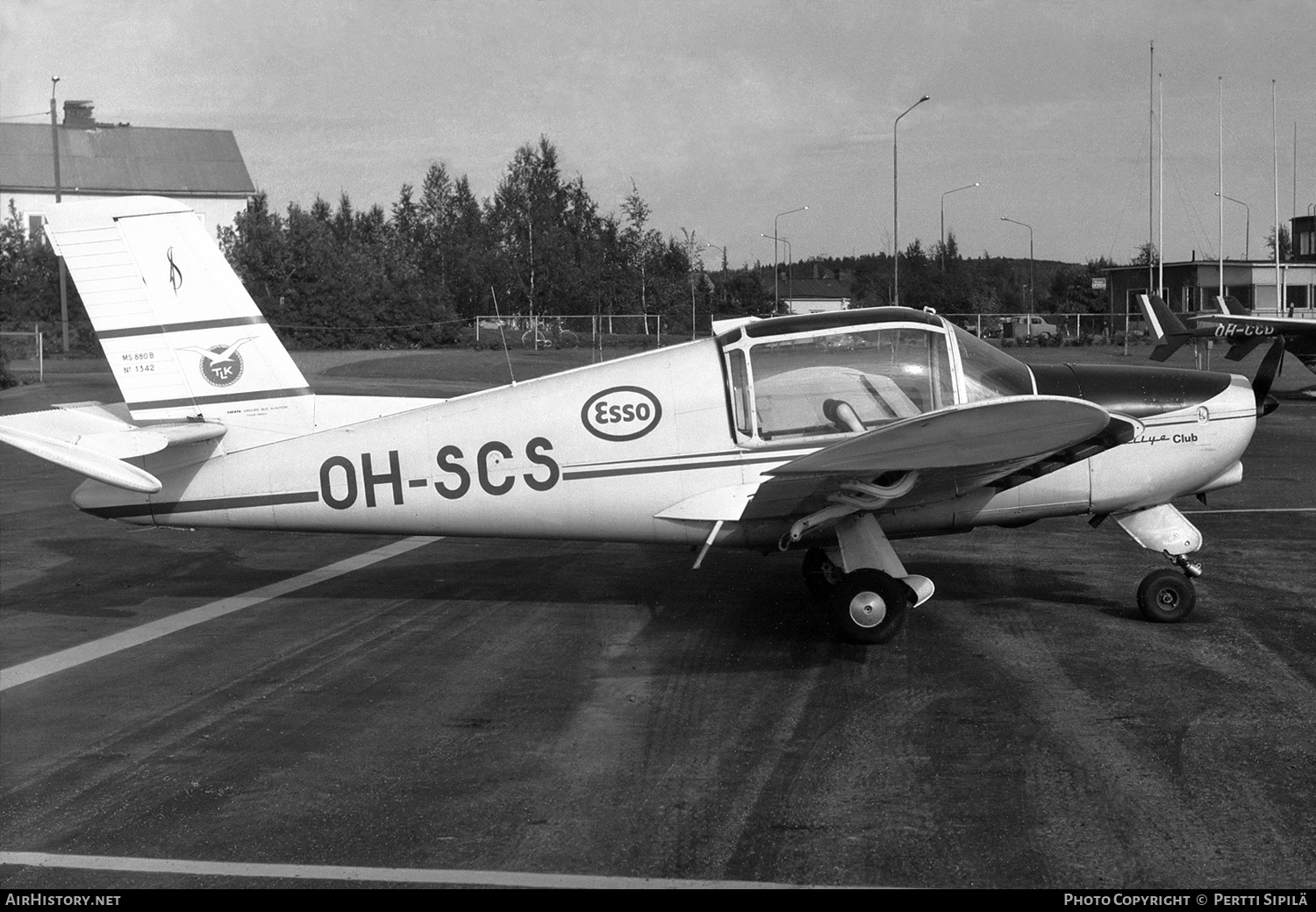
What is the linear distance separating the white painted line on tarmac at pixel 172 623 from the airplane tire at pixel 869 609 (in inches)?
184

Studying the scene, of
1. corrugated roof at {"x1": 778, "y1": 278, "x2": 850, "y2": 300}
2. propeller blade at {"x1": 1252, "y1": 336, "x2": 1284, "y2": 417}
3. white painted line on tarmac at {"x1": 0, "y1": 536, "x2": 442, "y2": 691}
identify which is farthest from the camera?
corrugated roof at {"x1": 778, "y1": 278, "x2": 850, "y2": 300}

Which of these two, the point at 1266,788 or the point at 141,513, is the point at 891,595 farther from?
the point at 141,513

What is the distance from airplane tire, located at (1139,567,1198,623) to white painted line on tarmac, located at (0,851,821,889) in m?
4.97

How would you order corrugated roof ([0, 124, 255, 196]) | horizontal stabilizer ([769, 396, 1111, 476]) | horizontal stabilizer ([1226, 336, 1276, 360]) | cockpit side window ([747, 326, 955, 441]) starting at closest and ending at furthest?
horizontal stabilizer ([769, 396, 1111, 476]) → cockpit side window ([747, 326, 955, 441]) → horizontal stabilizer ([1226, 336, 1276, 360]) → corrugated roof ([0, 124, 255, 196])

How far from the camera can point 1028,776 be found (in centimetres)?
552

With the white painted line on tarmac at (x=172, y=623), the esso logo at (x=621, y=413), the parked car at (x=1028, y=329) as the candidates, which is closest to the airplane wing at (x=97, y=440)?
the white painted line on tarmac at (x=172, y=623)

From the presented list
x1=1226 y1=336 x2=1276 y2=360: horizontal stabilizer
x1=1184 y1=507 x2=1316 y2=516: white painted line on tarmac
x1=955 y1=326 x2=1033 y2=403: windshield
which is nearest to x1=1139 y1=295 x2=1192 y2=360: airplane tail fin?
x1=1226 y1=336 x2=1276 y2=360: horizontal stabilizer

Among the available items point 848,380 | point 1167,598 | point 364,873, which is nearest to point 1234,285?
point 1167,598

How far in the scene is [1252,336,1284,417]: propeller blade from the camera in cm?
903

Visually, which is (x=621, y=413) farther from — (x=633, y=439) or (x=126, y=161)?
(x=126, y=161)

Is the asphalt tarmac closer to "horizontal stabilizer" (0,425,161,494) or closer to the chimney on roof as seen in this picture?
"horizontal stabilizer" (0,425,161,494)

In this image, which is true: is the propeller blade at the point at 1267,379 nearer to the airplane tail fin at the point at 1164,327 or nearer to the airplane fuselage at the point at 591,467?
the airplane fuselage at the point at 591,467

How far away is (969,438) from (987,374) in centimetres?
122

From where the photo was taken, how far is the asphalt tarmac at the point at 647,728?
471cm
